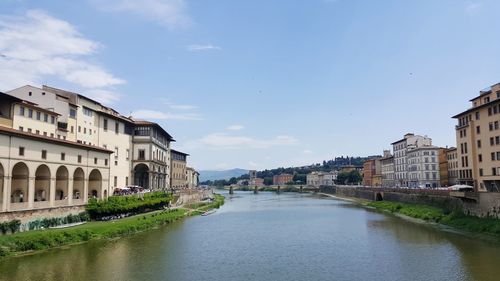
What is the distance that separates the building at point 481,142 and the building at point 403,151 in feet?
162

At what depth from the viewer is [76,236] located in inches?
1539

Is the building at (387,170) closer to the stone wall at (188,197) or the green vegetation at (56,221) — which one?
the stone wall at (188,197)

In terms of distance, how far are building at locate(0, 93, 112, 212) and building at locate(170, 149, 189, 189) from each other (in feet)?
178

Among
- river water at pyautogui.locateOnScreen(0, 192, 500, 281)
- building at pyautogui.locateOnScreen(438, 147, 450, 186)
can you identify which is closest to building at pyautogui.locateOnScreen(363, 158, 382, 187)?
building at pyautogui.locateOnScreen(438, 147, 450, 186)

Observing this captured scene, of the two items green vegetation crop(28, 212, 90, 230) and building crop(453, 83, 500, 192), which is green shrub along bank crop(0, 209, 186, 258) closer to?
green vegetation crop(28, 212, 90, 230)

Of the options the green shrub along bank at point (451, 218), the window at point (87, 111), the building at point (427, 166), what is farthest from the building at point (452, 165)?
the window at point (87, 111)

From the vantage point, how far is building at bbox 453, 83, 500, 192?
53938 mm

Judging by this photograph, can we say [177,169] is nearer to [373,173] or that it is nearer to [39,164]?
[39,164]

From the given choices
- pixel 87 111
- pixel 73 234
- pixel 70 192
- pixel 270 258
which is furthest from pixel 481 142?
pixel 87 111

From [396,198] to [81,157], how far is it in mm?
63007

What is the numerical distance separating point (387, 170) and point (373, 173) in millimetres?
20349

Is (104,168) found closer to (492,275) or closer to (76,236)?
(76,236)

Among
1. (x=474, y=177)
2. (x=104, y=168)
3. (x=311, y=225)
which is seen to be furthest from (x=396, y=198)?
(x=104, y=168)

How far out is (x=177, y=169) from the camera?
390 ft
